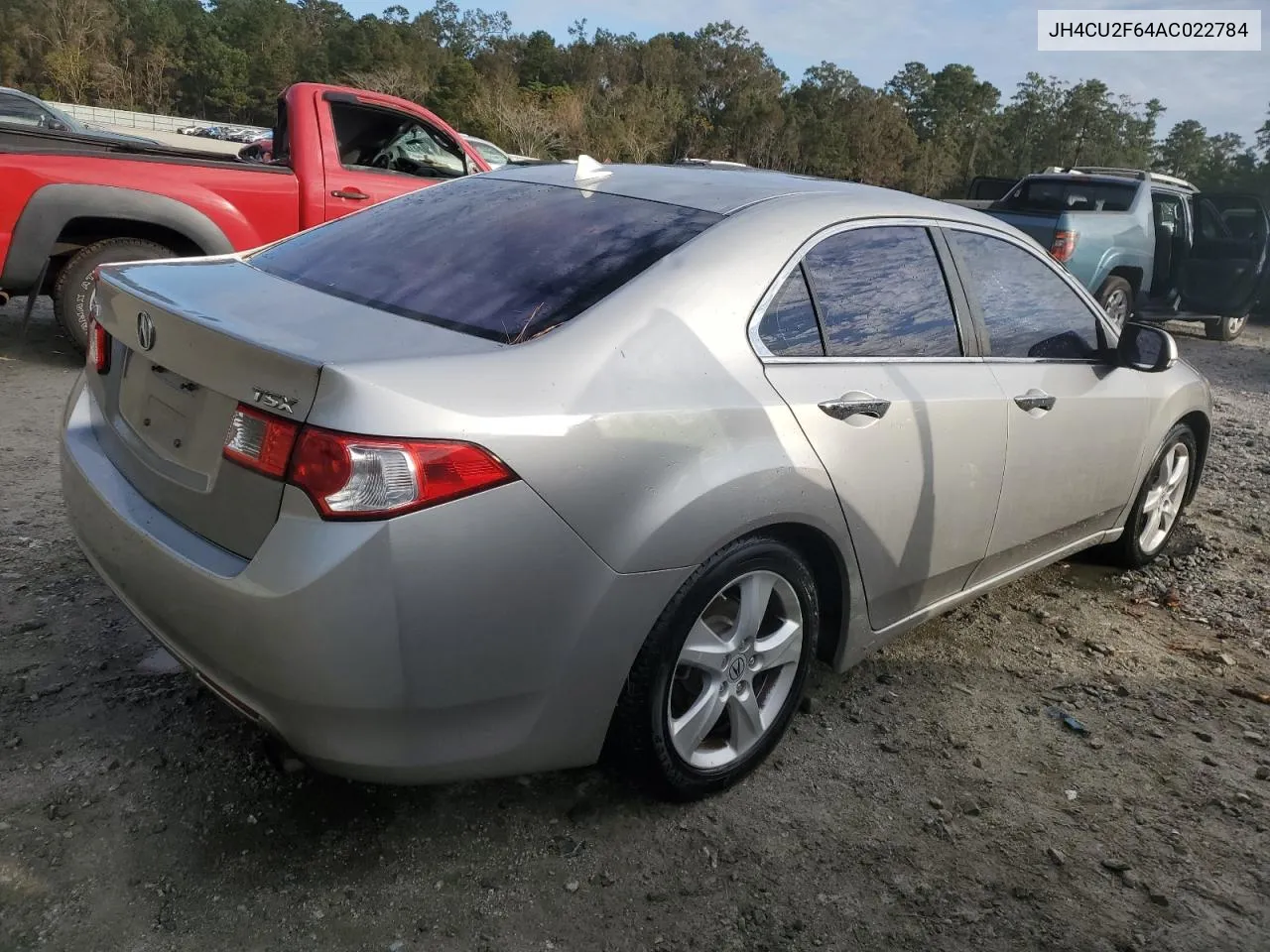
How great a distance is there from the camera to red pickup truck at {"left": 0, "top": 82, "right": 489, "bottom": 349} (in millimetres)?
5578

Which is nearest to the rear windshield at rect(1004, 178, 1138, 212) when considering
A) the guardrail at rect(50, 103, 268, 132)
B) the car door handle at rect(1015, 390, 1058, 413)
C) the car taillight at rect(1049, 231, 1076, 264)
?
the car taillight at rect(1049, 231, 1076, 264)

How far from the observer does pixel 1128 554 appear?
14.2 ft

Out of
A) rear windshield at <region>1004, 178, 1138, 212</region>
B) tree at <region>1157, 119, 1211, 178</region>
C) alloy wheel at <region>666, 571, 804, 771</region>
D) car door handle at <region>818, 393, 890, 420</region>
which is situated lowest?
alloy wheel at <region>666, 571, 804, 771</region>

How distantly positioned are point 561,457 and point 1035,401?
194 centimetres

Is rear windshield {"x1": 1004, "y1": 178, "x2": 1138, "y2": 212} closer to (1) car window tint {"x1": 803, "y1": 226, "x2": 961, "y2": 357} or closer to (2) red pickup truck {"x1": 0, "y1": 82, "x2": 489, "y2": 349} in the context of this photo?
(2) red pickup truck {"x1": 0, "y1": 82, "x2": 489, "y2": 349}

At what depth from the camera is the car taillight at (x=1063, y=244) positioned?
29.8ft

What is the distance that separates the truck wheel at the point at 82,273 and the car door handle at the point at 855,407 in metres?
4.91

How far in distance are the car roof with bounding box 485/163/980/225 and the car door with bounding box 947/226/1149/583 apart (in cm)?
21

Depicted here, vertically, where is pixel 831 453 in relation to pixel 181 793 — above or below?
above

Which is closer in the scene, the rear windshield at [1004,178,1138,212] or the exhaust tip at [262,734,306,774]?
the exhaust tip at [262,734,306,774]

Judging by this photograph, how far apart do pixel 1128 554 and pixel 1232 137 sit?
92.2 metres

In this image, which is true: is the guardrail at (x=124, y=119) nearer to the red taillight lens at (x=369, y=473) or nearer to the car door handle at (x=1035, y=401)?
the car door handle at (x=1035, y=401)

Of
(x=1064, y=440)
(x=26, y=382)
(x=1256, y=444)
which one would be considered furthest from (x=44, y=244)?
(x=1256, y=444)

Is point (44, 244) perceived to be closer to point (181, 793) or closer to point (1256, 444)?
point (181, 793)
